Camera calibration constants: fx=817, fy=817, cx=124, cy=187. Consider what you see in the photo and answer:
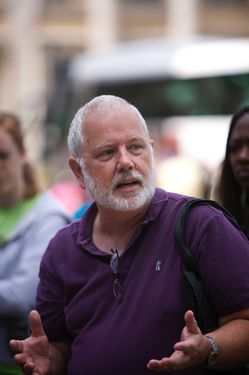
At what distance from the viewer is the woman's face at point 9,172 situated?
399cm

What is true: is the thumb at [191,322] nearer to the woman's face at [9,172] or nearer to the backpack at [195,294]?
the backpack at [195,294]

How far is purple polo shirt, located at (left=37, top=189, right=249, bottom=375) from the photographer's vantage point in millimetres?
2539

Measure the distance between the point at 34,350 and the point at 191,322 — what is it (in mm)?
689

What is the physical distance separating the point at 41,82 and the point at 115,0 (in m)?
4.00

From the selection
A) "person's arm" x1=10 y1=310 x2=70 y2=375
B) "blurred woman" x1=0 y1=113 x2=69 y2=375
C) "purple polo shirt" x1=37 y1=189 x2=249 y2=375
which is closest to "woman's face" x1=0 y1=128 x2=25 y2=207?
"blurred woman" x1=0 y1=113 x2=69 y2=375

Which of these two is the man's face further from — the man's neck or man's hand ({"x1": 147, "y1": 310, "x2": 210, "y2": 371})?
man's hand ({"x1": 147, "y1": 310, "x2": 210, "y2": 371})

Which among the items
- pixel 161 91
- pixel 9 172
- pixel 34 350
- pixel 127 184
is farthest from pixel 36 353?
pixel 161 91

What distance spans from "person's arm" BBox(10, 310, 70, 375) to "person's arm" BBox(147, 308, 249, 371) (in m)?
0.54

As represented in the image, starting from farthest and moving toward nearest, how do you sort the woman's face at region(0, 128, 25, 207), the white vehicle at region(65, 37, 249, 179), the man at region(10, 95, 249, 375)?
the white vehicle at region(65, 37, 249, 179), the woman's face at region(0, 128, 25, 207), the man at region(10, 95, 249, 375)

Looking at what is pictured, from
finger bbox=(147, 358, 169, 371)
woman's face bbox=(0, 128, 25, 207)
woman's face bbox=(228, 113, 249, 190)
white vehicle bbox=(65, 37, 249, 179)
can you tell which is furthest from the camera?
white vehicle bbox=(65, 37, 249, 179)

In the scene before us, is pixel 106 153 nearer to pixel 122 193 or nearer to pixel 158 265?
pixel 122 193

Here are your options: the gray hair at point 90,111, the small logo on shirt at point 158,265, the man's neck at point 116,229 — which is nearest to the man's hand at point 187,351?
the small logo on shirt at point 158,265

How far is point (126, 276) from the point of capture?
2.68 metres

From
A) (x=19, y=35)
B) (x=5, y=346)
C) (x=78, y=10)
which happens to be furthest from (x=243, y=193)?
(x=78, y=10)
